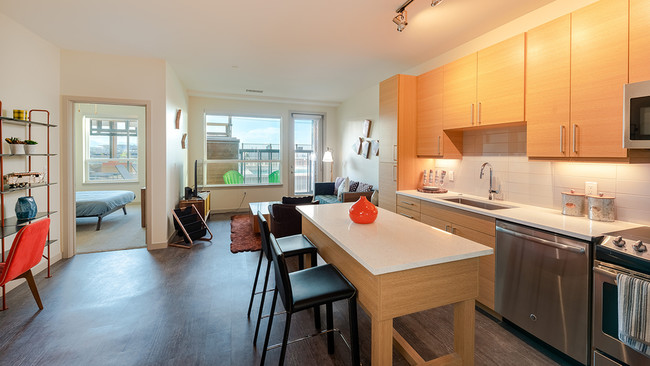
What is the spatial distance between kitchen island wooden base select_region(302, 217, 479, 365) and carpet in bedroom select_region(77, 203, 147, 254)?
409cm

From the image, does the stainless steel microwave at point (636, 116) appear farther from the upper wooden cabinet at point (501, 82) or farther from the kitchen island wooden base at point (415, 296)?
the kitchen island wooden base at point (415, 296)

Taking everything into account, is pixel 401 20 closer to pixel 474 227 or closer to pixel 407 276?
pixel 474 227

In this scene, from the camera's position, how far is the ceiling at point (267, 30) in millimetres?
2611

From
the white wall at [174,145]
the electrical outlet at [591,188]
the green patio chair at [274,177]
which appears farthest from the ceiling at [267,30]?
the green patio chair at [274,177]

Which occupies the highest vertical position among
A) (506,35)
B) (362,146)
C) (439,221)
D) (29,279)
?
(506,35)

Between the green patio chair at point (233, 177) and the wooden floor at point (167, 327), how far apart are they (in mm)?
3688

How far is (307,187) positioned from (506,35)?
5.45m

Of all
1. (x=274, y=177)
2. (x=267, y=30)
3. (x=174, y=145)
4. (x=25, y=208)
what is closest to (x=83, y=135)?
(x=174, y=145)

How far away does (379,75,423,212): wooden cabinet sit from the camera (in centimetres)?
371

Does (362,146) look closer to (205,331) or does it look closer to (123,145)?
(205,331)

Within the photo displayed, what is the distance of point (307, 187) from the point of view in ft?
24.7

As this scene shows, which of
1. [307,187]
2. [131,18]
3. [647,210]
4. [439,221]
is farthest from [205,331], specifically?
[307,187]

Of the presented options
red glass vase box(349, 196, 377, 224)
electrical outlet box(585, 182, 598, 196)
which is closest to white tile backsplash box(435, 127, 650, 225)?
electrical outlet box(585, 182, 598, 196)

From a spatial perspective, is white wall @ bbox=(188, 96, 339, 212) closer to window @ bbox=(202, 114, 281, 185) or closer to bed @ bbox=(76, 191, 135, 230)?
window @ bbox=(202, 114, 281, 185)
